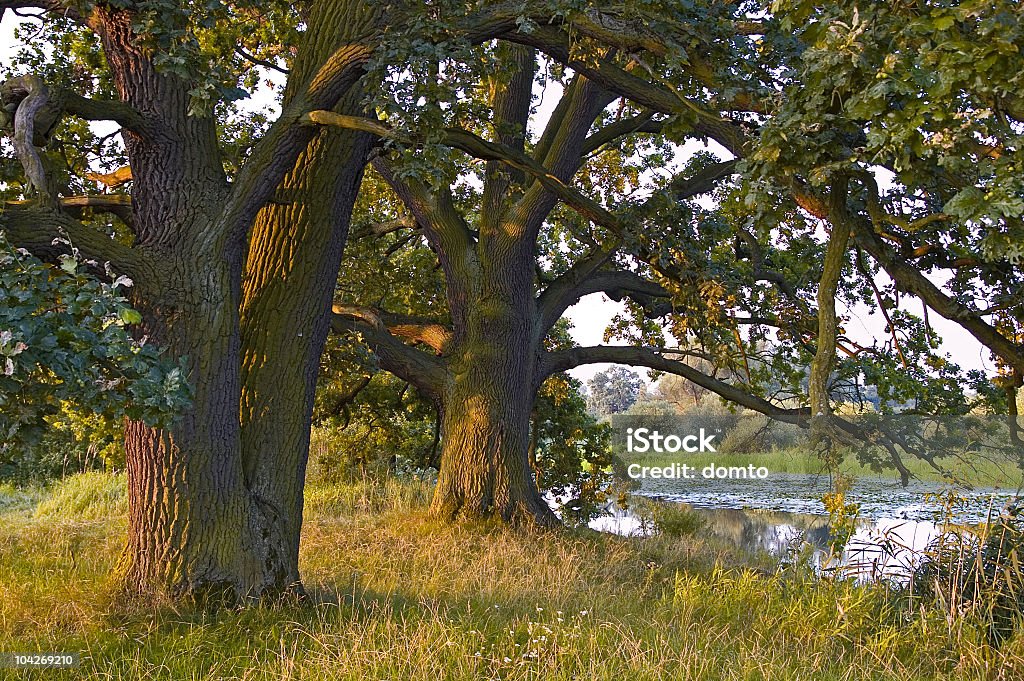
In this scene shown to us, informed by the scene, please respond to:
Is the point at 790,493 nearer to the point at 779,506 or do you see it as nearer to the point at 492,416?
the point at 779,506

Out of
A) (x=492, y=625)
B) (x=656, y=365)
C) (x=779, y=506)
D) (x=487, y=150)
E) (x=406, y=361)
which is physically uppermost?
(x=487, y=150)

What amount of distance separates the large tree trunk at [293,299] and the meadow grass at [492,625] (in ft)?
3.51

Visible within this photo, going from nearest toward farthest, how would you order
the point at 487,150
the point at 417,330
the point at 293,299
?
the point at 487,150 < the point at 293,299 < the point at 417,330

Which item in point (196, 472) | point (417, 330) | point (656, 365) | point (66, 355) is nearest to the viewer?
point (66, 355)

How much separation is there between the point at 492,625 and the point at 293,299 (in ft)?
10.1

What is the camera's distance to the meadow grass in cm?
512

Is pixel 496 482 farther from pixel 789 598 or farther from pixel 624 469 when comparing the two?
pixel 624 469

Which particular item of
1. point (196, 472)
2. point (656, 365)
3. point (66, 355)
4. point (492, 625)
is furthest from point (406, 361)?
point (66, 355)

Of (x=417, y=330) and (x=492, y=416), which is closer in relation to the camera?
(x=492, y=416)

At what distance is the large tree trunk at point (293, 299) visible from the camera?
7.00 metres

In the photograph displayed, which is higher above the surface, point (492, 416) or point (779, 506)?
point (492, 416)

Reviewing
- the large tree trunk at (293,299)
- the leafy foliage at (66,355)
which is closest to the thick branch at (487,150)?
the large tree trunk at (293,299)

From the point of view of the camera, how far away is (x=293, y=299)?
7168 mm

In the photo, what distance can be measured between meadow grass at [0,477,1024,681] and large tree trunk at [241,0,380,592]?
3.51 ft
